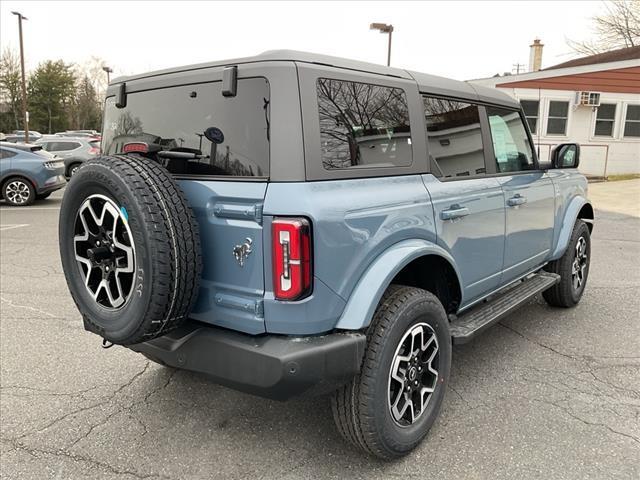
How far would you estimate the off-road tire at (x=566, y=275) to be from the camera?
471 cm

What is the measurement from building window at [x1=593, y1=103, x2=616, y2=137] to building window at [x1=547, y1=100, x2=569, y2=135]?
4.38 ft

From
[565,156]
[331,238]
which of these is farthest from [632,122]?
[331,238]

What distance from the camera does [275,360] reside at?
213 cm

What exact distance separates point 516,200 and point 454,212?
36.2 inches

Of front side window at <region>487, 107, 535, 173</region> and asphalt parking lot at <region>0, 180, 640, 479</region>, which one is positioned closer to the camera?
asphalt parking lot at <region>0, 180, 640, 479</region>

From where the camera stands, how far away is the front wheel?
7.80 ft

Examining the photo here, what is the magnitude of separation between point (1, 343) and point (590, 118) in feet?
67.6

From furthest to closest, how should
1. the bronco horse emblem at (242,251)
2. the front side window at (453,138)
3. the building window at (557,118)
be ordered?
the building window at (557,118) → the front side window at (453,138) → the bronco horse emblem at (242,251)

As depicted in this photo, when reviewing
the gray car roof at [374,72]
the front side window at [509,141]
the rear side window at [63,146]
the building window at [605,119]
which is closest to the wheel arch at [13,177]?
the rear side window at [63,146]

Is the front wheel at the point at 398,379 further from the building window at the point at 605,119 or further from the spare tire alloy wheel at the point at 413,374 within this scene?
the building window at the point at 605,119

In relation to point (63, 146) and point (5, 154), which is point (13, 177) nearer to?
point (5, 154)

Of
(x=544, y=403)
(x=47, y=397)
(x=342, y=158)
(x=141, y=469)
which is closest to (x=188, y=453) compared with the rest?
(x=141, y=469)

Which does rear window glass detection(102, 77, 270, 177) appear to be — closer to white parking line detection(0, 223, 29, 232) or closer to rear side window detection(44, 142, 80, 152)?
white parking line detection(0, 223, 29, 232)

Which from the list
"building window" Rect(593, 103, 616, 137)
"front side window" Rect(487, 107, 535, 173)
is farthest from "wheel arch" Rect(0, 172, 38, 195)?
"building window" Rect(593, 103, 616, 137)
